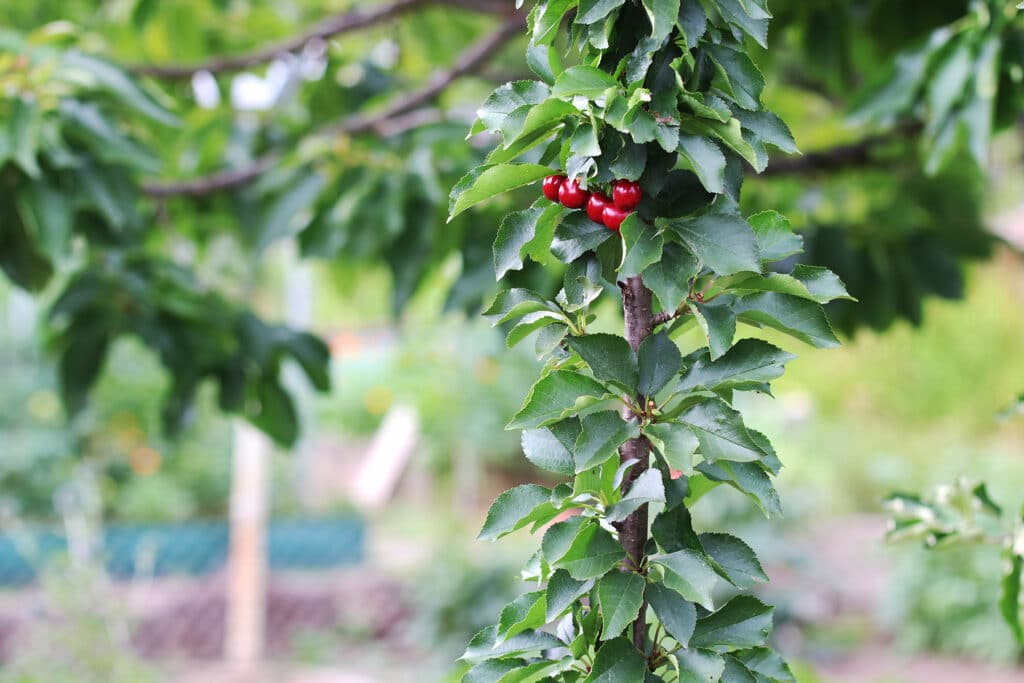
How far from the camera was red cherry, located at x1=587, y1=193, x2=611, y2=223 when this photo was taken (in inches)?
16.0

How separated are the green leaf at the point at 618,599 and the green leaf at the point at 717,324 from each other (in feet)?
0.31

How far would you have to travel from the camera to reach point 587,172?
411 mm

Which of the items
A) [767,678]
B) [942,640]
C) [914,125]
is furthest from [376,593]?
[767,678]

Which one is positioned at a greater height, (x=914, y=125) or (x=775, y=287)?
(x=914, y=125)

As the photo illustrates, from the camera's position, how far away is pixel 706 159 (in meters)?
0.39

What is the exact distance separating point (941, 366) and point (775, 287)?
4.91 m

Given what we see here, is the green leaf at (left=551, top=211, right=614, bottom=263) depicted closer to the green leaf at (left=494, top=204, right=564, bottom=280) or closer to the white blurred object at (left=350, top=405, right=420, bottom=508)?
the green leaf at (left=494, top=204, right=564, bottom=280)

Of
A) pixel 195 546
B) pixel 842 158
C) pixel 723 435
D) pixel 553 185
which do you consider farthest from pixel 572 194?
pixel 195 546

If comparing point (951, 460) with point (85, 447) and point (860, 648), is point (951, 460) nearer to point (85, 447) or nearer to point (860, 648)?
point (860, 648)

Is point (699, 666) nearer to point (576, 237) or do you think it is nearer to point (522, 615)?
point (522, 615)

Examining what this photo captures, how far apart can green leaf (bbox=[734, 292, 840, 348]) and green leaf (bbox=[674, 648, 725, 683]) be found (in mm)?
129

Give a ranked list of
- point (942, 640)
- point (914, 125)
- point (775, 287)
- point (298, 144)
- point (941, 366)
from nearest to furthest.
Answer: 1. point (775, 287)
2. point (914, 125)
3. point (298, 144)
4. point (942, 640)
5. point (941, 366)

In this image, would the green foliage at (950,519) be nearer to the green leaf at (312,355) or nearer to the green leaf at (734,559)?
the green leaf at (734,559)

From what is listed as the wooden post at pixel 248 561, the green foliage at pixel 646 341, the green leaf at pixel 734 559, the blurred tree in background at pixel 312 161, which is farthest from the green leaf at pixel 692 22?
the wooden post at pixel 248 561
